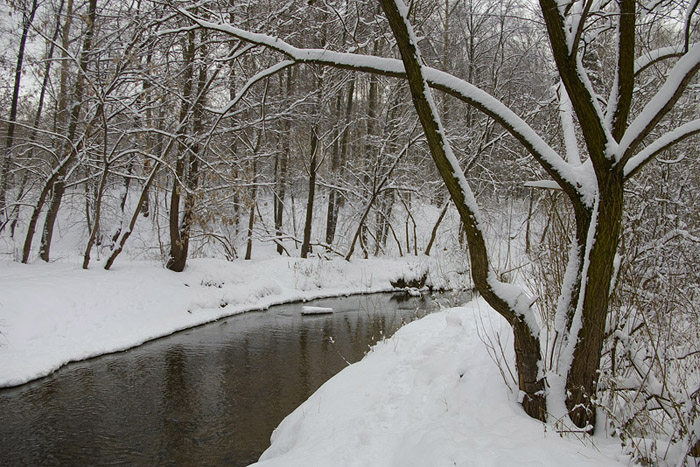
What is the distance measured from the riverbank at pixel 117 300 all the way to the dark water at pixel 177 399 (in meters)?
0.40

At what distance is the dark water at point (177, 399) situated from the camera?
5.04 metres

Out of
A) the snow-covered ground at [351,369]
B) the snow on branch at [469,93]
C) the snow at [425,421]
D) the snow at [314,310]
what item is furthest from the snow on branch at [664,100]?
the snow at [314,310]

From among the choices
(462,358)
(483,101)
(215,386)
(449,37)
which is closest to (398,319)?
(215,386)

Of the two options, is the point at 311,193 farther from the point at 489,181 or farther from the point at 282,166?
the point at 489,181

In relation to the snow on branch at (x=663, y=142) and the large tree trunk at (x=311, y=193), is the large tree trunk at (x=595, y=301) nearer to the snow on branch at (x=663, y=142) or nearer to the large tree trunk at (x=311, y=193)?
the snow on branch at (x=663, y=142)

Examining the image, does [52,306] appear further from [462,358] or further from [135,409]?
[462,358]

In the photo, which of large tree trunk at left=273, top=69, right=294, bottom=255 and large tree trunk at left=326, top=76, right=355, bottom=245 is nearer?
large tree trunk at left=273, top=69, right=294, bottom=255

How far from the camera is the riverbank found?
7711mm

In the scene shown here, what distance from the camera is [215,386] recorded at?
702cm

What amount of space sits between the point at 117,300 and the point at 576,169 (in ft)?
32.2

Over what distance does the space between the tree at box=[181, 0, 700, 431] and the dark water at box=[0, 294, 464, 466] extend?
3.31 m

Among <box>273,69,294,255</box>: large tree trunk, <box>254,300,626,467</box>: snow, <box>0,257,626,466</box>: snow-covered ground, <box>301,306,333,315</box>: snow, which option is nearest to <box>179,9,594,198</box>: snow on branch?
<box>254,300,626,467</box>: snow

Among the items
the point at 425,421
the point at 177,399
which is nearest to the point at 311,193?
the point at 177,399

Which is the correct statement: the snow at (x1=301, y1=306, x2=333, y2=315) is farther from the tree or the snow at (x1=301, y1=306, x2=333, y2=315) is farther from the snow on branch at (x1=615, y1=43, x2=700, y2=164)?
the snow on branch at (x1=615, y1=43, x2=700, y2=164)
